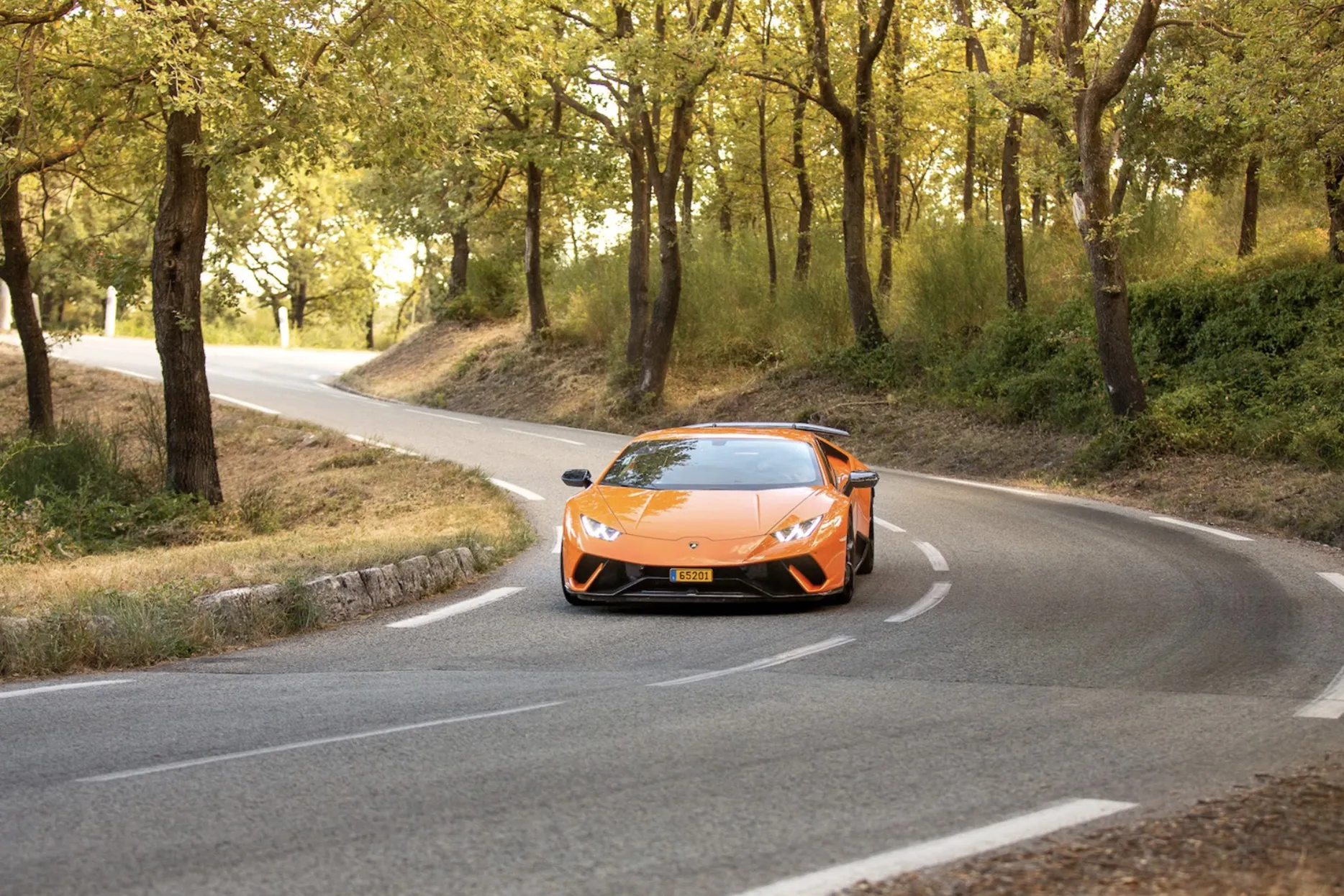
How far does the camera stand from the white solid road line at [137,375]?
40.3 metres

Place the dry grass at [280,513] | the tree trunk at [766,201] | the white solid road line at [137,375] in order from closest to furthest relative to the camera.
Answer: the dry grass at [280,513] < the tree trunk at [766,201] < the white solid road line at [137,375]

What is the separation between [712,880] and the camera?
4.55 m

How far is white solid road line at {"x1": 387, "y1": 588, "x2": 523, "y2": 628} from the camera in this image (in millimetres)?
11062

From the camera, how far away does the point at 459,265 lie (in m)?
50.4

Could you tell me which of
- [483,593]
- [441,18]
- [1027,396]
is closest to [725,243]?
[1027,396]

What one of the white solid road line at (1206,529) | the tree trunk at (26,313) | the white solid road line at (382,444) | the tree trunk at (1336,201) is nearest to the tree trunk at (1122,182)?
the tree trunk at (1336,201)

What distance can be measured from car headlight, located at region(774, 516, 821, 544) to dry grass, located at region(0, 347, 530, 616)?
3.57m

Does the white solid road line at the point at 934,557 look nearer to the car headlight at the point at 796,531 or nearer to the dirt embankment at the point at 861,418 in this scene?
the car headlight at the point at 796,531

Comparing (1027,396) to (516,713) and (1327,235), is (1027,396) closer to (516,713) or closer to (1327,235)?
(1327,235)

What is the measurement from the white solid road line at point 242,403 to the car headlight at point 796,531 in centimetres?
2385

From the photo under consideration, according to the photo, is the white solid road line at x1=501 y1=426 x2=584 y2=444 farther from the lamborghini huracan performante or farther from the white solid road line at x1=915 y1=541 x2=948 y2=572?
the lamborghini huracan performante

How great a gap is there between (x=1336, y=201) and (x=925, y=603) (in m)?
15.9

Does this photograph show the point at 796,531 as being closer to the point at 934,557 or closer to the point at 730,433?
the point at 730,433

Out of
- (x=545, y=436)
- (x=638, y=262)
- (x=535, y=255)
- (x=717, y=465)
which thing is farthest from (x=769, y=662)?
(x=535, y=255)
